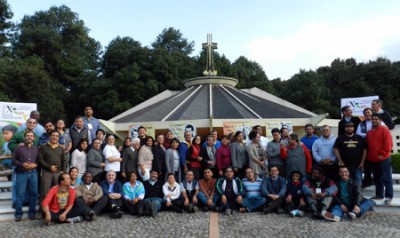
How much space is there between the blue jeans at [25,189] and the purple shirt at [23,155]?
220mm

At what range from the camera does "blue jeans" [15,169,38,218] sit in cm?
737

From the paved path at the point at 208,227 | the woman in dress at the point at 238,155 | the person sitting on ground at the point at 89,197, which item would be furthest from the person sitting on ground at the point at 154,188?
the woman in dress at the point at 238,155

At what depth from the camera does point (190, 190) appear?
8359 mm

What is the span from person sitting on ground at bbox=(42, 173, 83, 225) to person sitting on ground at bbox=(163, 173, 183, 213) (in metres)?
1.73

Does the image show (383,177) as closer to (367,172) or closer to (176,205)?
(367,172)

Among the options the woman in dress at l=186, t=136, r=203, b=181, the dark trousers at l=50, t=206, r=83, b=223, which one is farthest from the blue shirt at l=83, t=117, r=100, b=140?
the woman in dress at l=186, t=136, r=203, b=181

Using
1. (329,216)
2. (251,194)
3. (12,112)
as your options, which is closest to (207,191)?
(251,194)

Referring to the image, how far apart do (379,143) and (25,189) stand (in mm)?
6790

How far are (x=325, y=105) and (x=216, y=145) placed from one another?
27.2m

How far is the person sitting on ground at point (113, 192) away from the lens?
7655mm

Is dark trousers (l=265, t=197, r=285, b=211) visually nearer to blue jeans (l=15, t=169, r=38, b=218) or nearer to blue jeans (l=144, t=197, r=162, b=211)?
blue jeans (l=144, t=197, r=162, b=211)

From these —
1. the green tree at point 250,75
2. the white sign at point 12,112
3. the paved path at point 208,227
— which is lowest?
the paved path at point 208,227

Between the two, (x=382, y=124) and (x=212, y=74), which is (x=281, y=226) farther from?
(x=212, y=74)

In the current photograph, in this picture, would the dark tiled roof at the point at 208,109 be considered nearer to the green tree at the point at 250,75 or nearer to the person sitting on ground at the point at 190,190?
the person sitting on ground at the point at 190,190
